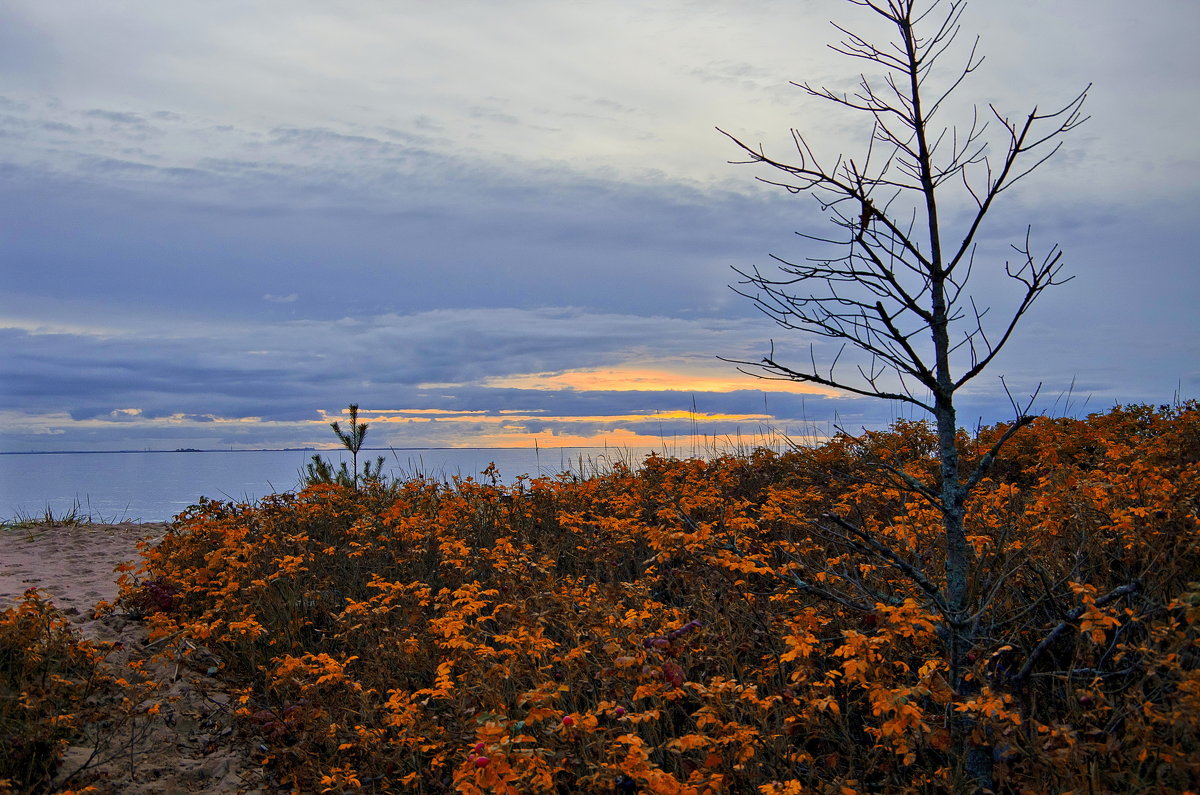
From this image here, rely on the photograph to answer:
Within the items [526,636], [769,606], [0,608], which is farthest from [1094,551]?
[0,608]

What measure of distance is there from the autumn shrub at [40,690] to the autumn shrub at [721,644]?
683mm

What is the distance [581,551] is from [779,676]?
10.6 ft

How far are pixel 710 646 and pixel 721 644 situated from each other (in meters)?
0.16

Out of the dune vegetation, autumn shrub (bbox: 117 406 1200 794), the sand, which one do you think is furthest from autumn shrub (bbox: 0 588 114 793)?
autumn shrub (bbox: 117 406 1200 794)

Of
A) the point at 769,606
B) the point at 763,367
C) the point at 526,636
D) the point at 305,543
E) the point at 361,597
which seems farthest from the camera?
the point at 305,543

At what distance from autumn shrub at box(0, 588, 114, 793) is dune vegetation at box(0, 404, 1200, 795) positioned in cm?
4

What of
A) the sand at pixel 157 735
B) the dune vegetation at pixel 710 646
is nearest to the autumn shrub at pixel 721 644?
the dune vegetation at pixel 710 646

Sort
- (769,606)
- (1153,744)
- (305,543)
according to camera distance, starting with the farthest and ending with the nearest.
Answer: (305,543)
(769,606)
(1153,744)

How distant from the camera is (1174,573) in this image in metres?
4.43

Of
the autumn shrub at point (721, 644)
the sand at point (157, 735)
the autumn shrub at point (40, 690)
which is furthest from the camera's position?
the sand at point (157, 735)

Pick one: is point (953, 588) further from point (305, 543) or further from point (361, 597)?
point (305, 543)

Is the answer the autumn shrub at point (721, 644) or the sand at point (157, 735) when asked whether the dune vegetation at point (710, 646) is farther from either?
the sand at point (157, 735)

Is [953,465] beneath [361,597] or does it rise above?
above

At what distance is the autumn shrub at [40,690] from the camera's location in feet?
14.0
